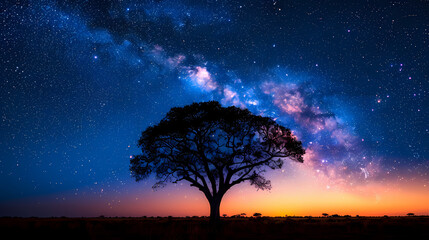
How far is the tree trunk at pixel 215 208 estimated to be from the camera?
23375 millimetres

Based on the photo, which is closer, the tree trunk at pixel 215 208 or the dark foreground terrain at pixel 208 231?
the dark foreground terrain at pixel 208 231

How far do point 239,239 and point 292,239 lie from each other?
7.06 ft

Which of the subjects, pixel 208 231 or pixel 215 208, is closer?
pixel 208 231

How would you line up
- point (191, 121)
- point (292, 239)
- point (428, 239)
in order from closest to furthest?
point (428, 239), point (292, 239), point (191, 121)

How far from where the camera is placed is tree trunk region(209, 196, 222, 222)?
76.7 ft

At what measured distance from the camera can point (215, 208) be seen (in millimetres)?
24000

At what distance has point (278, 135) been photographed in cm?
2605

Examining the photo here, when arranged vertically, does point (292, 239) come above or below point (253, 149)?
below

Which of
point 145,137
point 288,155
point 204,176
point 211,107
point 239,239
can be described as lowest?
point 239,239

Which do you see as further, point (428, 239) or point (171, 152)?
point (171, 152)

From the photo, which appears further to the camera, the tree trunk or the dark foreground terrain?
the tree trunk

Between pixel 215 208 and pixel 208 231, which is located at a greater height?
pixel 215 208

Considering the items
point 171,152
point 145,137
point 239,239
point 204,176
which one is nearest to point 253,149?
point 204,176

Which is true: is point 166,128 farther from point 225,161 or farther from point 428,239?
point 428,239
